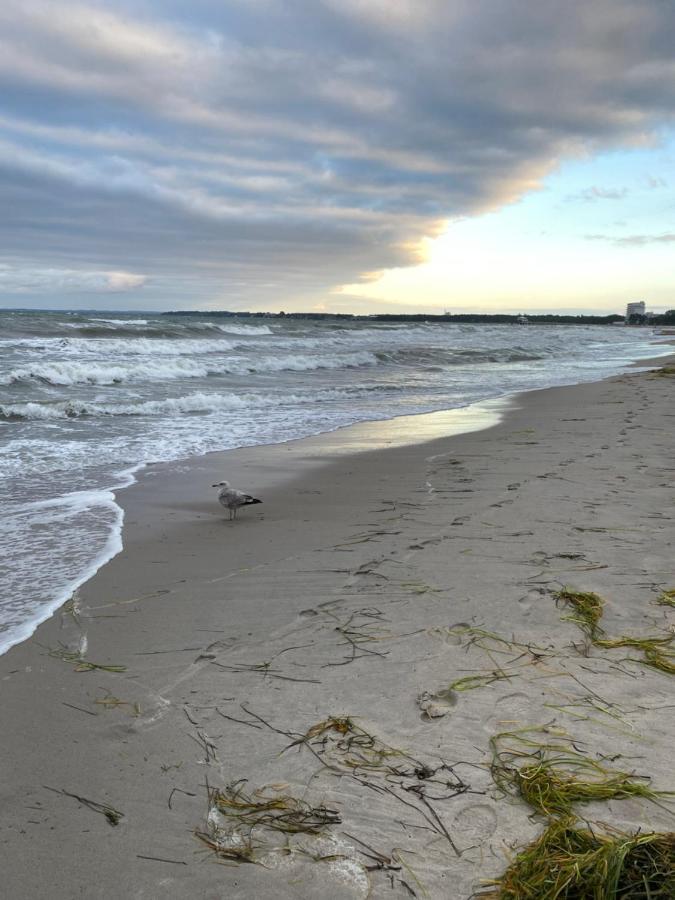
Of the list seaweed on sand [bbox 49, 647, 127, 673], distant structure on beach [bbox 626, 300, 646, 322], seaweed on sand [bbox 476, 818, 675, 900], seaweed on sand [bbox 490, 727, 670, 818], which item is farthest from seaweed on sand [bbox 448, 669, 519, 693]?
distant structure on beach [bbox 626, 300, 646, 322]

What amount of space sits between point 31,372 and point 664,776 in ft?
57.5

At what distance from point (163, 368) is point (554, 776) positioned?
1926 centimetres

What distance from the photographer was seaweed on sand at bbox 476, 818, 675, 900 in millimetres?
1739

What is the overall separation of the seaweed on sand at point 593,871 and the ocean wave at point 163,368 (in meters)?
16.8

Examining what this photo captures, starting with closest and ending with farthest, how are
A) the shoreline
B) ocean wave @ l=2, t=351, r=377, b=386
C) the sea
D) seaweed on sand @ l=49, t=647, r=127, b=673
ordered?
seaweed on sand @ l=49, t=647, r=127, b=673
the shoreline
the sea
ocean wave @ l=2, t=351, r=377, b=386

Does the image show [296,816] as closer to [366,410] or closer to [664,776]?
[664,776]

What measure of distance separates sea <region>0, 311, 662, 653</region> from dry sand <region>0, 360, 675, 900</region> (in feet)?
1.65

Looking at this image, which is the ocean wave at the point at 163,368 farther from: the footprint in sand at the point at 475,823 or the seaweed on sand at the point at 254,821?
the footprint in sand at the point at 475,823

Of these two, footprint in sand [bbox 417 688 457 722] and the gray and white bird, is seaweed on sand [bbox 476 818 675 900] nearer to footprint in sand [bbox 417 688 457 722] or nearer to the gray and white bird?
footprint in sand [bbox 417 688 457 722]

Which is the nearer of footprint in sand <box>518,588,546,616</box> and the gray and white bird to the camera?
footprint in sand <box>518,588,546,616</box>

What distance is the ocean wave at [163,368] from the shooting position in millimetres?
16828

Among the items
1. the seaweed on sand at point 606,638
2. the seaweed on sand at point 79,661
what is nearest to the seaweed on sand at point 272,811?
the seaweed on sand at point 79,661

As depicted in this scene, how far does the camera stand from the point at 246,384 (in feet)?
59.6

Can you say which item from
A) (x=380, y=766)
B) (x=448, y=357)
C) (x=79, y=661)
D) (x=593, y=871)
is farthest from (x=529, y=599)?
(x=448, y=357)
